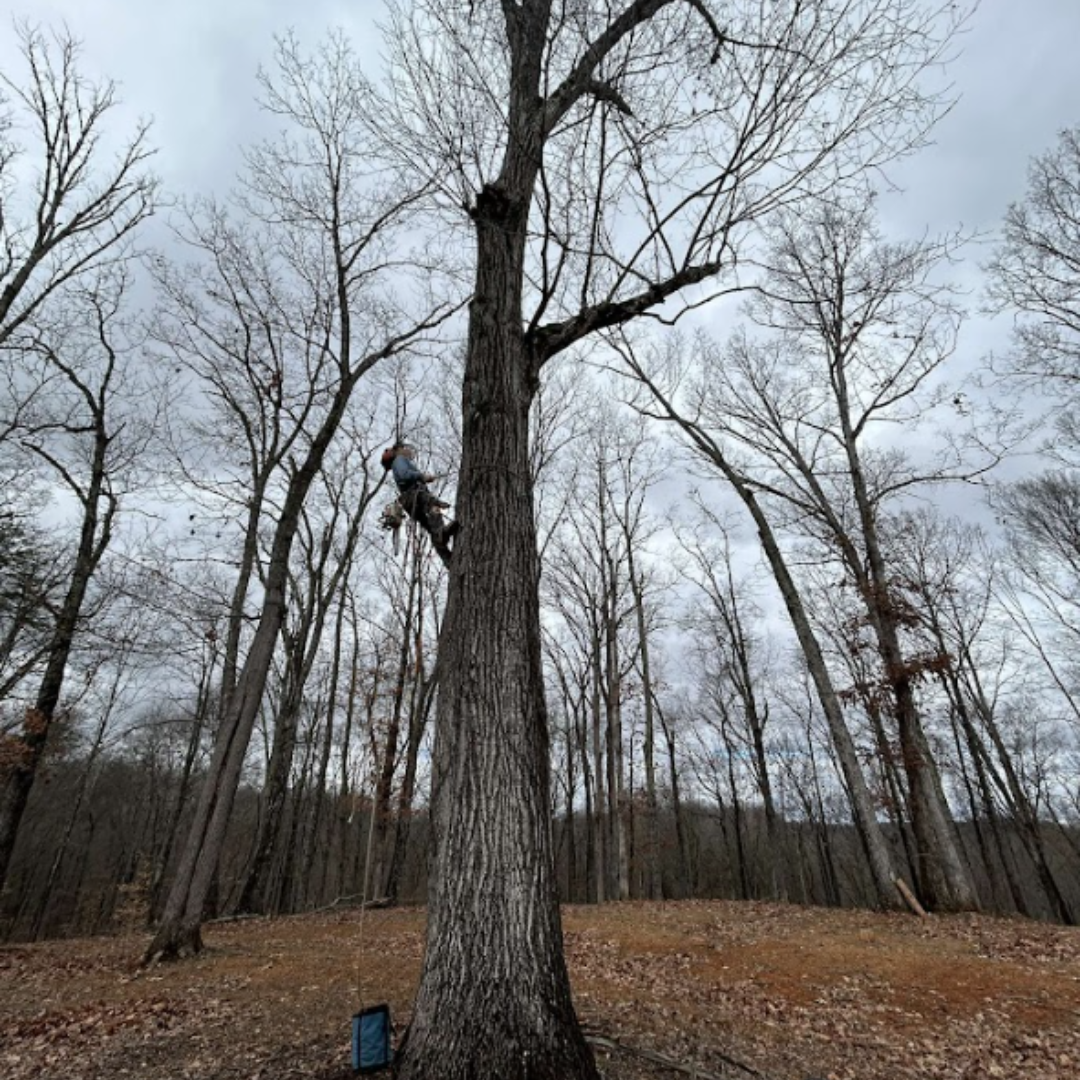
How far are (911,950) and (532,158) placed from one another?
8856 millimetres

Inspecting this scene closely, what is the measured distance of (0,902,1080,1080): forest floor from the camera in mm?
3615

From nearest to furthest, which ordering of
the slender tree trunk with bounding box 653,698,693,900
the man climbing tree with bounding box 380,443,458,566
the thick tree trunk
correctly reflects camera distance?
1. the thick tree trunk
2. the man climbing tree with bounding box 380,443,458,566
3. the slender tree trunk with bounding box 653,698,693,900

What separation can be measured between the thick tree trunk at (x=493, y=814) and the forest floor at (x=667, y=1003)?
1.05m

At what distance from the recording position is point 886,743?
10.5 m

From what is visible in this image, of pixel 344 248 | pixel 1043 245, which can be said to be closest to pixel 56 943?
pixel 344 248

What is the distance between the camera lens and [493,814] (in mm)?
2695

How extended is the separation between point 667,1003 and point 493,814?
11.7 feet

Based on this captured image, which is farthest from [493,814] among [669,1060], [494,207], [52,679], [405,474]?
[52,679]

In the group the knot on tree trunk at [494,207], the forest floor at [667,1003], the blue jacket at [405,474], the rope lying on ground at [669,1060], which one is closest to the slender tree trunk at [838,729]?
the forest floor at [667,1003]

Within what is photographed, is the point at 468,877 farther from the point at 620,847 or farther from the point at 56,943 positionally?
the point at 620,847

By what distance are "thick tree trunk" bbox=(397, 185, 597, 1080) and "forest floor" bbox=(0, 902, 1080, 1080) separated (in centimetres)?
105

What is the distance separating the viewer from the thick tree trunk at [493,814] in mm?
2412

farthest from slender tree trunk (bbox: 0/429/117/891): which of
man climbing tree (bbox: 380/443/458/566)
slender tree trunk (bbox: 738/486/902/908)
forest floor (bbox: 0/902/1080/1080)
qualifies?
slender tree trunk (bbox: 738/486/902/908)

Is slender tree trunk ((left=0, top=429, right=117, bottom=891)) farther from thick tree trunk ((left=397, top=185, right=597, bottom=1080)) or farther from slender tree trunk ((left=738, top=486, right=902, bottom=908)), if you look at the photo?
slender tree trunk ((left=738, top=486, right=902, bottom=908))
